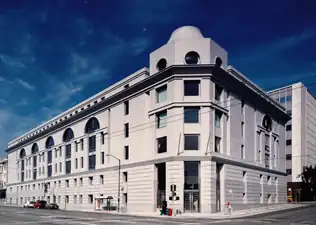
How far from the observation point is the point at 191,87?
49031mm

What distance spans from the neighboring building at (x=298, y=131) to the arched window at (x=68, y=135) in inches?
2140

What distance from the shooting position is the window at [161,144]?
4972 cm

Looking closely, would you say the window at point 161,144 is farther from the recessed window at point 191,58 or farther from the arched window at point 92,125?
the arched window at point 92,125

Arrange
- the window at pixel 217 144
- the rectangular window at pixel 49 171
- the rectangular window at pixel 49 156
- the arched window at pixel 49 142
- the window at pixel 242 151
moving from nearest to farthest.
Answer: the window at pixel 217 144 → the window at pixel 242 151 → the rectangular window at pixel 49 171 → the arched window at pixel 49 142 → the rectangular window at pixel 49 156

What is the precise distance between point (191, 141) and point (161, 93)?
Result: 8405 millimetres

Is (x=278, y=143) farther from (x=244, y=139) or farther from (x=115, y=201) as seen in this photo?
(x=115, y=201)

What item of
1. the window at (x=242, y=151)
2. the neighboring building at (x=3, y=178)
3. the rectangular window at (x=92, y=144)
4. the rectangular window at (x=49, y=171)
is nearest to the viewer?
the window at (x=242, y=151)

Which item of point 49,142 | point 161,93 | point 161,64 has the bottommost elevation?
point 49,142

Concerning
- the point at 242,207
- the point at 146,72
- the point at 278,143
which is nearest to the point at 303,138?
the point at 278,143

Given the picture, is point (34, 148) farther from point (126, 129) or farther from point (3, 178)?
point (3, 178)

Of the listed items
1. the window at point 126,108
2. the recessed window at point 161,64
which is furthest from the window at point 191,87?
the window at point 126,108

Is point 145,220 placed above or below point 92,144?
below

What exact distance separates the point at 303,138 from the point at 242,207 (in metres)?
50.2

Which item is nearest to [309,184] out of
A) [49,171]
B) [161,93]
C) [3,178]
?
[161,93]
